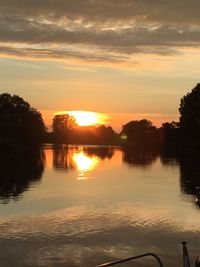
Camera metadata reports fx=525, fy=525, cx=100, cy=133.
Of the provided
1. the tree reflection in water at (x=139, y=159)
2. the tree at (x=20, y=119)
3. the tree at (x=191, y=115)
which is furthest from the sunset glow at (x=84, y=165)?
the tree at (x=20, y=119)

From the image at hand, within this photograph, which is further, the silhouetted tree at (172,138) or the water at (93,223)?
the silhouetted tree at (172,138)

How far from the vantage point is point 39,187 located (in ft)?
166

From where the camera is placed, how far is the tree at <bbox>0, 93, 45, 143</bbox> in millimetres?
180500

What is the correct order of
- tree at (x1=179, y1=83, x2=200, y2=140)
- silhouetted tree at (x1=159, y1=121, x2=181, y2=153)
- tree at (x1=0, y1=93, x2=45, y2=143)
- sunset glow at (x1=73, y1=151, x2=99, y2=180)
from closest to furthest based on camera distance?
sunset glow at (x1=73, y1=151, x2=99, y2=180), tree at (x1=179, y1=83, x2=200, y2=140), silhouetted tree at (x1=159, y1=121, x2=181, y2=153), tree at (x1=0, y1=93, x2=45, y2=143)

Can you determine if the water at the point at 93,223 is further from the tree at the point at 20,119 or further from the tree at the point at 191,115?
the tree at the point at 20,119

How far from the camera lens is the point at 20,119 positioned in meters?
185

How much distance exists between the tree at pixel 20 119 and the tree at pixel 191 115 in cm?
5841

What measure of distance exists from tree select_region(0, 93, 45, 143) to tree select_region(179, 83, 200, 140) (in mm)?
58409

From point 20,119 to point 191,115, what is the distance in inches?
2641

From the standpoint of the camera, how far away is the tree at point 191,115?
14225cm

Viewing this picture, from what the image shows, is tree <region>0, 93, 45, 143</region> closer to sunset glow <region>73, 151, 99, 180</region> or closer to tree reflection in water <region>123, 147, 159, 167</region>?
tree reflection in water <region>123, 147, 159, 167</region>

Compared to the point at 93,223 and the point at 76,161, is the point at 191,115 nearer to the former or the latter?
the point at 76,161

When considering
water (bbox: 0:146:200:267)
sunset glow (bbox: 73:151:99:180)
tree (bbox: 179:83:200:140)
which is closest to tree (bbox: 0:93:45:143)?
tree (bbox: 179:83:200:140)

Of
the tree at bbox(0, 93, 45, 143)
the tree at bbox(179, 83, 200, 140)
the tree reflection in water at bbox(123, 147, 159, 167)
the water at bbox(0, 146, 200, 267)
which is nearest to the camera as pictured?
the water at bbox(0, 146, 200, 267)
